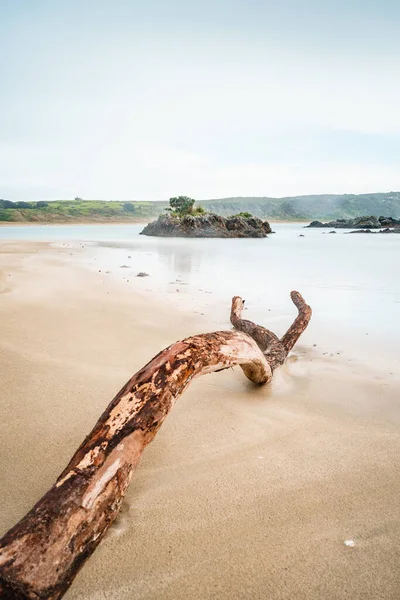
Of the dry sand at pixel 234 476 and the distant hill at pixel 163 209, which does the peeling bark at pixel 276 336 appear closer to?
the dry sand at pixel 234 476

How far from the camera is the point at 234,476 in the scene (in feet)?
6.66

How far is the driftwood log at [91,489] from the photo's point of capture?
1.19m

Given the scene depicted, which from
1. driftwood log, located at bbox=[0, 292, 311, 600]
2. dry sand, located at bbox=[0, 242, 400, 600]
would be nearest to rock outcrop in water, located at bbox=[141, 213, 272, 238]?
dry sand, located at bbox=[0, 242, 400, 600]

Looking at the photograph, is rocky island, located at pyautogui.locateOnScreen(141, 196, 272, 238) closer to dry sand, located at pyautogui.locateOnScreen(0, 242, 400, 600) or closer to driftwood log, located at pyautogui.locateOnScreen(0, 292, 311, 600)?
dry sand, located at pyautogui.locateOnScreen(0, 242, 400, 600)

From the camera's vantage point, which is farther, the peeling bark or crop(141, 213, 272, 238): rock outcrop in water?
crop(141, 213, 272, 238): rock outcrop in water

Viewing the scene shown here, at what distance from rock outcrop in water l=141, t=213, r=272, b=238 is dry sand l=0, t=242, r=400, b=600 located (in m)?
39.4

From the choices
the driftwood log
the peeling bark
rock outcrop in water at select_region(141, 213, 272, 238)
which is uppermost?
rock outcrop in water at select_region(141, 213, 272, 238)

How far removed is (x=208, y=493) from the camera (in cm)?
189

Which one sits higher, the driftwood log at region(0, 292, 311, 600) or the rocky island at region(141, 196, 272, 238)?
the rocky island at region(141, 196, 272, 238)

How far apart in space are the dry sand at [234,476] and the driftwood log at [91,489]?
0.21 m

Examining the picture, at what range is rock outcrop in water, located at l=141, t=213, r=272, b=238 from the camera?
4272 centimetres

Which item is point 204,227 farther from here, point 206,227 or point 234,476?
point 234,476

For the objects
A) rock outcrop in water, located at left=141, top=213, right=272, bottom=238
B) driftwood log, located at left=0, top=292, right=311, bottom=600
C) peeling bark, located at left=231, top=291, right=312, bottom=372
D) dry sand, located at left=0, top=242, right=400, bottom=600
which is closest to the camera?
driftwood log, located at left=0, top=292, right=311, bottom=600

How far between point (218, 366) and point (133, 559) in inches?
39.3
